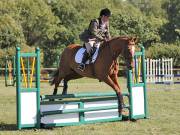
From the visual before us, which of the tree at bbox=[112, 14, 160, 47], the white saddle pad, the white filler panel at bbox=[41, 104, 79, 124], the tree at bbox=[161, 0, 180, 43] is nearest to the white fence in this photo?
the white saddle pad

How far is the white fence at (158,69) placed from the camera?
3224 centimetres

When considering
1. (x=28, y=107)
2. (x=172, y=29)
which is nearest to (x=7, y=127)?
(x=28, y=107)

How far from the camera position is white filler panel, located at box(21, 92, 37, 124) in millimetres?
10250

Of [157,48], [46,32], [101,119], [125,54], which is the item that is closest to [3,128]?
[101,119]

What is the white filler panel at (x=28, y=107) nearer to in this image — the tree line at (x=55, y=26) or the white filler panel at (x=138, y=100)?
the white filler panel at (x=138, y=100)

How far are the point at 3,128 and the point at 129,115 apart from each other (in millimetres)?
3113

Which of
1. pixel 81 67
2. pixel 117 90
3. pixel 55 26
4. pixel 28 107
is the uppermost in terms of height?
pixel 55 26

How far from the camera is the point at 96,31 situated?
11.6 metres

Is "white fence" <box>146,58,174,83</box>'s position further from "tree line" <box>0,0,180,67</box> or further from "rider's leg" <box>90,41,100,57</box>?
"rider's leg" <box>90,41,100,57</box>

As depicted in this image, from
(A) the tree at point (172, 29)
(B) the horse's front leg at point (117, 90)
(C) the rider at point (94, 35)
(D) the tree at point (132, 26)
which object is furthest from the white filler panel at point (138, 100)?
(A) the tree at point (172, 29)

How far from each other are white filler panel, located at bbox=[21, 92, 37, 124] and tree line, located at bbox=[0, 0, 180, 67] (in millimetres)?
36392

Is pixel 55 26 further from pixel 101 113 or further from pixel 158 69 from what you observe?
pixel 101 113

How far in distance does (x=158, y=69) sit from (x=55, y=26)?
23.3m

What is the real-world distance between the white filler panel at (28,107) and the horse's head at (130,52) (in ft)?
7.17
